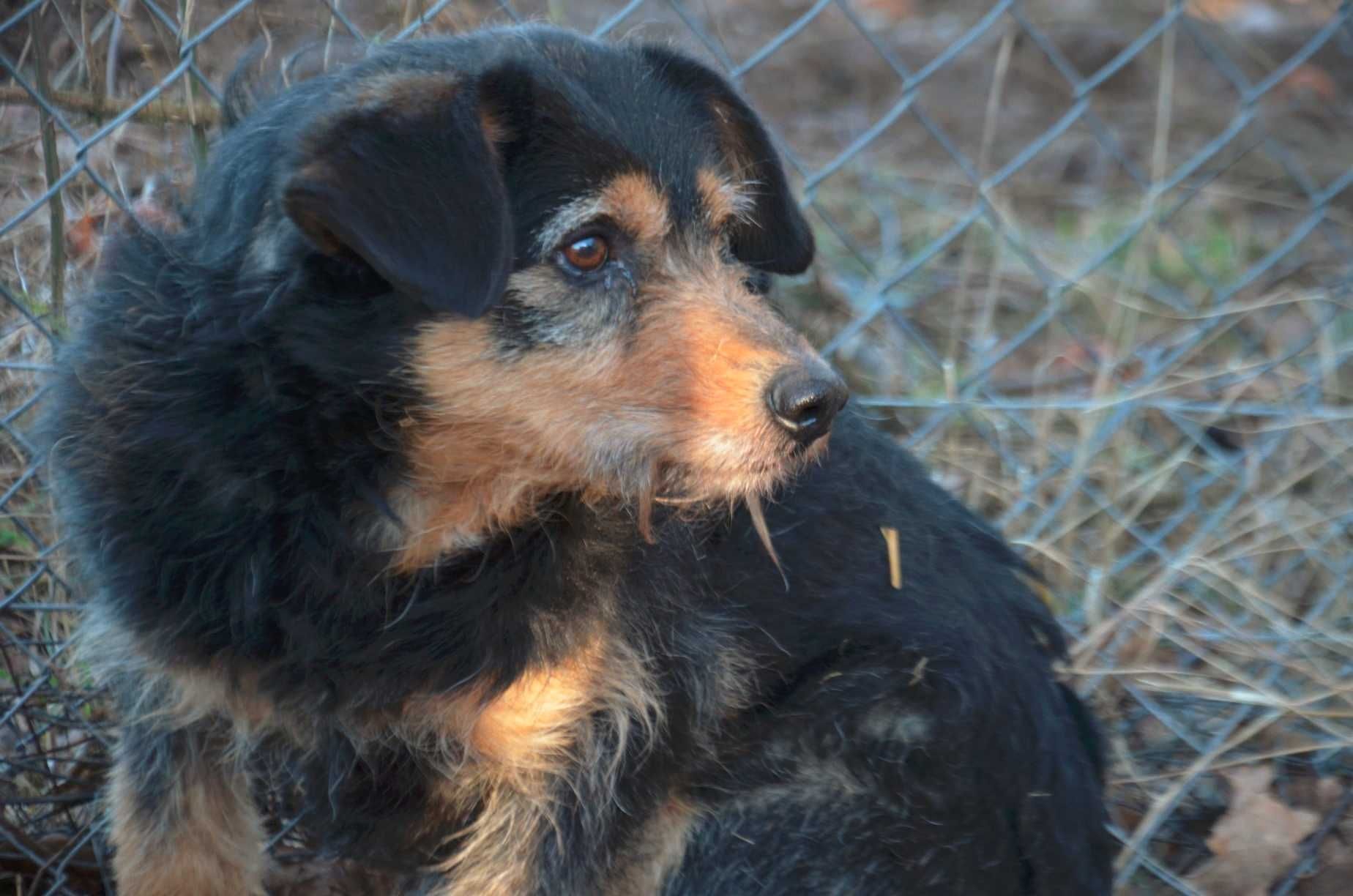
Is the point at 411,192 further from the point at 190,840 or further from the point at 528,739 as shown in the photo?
the point at 190,840

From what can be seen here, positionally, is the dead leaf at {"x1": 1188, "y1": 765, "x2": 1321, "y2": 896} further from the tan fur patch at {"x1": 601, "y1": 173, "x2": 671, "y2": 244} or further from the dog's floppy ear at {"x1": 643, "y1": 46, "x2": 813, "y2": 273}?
the tan fur patch at {"x1": 601, "y1": 173, "x2": 671, "y2": 244}

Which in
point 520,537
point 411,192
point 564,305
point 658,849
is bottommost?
point 658,849

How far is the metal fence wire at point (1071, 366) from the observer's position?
3.41 metres

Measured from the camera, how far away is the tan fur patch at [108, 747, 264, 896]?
2.92m

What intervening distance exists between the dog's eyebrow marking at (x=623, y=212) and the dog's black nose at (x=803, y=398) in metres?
0.43

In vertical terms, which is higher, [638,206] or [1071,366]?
[638,206]

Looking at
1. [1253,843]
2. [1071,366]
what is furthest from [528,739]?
[1071,366]

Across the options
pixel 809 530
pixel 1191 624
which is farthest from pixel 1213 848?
pixel 809 530

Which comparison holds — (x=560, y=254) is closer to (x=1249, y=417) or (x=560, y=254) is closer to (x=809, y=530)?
(x=809, y=530)

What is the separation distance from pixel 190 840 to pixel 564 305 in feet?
4.60

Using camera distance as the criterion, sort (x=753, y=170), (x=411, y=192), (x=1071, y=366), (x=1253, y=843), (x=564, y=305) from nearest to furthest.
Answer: (x=411, y=192)
(x=564, y=305)
(x=753, y=170)
(x=1253, y=843)
(x=1071, y=366)

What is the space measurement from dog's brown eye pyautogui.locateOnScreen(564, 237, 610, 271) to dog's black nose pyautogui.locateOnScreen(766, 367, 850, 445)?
0.42 meters

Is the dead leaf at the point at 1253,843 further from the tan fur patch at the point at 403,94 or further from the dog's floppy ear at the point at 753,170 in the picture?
the tan fur patch at the point at 403,94

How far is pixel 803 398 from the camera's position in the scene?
96.2 inches
